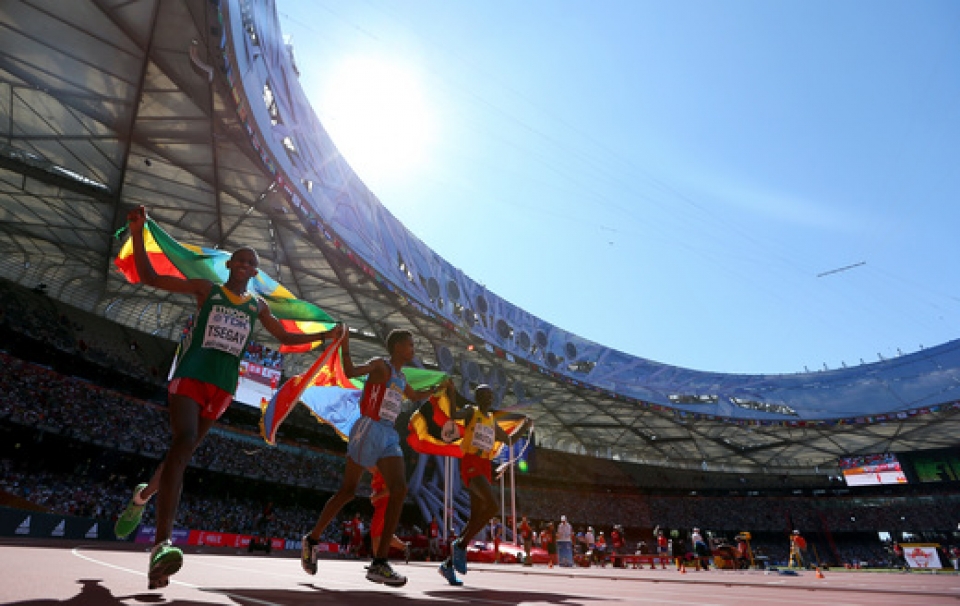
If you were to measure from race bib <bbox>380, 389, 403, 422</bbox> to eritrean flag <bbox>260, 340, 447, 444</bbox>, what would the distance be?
0.51 metres

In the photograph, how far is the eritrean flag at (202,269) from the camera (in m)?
4.37

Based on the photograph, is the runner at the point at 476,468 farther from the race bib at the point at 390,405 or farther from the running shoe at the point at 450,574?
the race bib at the point at 390,405

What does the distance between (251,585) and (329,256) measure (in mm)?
19159

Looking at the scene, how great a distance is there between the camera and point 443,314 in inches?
1009

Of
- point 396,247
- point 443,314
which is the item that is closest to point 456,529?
point 443,314

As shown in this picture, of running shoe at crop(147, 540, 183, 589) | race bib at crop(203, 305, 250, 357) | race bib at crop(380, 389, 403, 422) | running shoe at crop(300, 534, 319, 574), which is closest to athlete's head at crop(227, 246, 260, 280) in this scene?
race bib at crop(203, 305, 250, 357)

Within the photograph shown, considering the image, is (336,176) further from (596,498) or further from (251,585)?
(596,498)

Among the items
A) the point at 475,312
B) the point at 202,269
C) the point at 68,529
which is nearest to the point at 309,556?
the point at 202,269

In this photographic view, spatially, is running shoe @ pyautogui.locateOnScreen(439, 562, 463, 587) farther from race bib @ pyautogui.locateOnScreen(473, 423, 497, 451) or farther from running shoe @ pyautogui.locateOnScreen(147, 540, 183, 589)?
running shoe @ pyautogui.locateOnScreen(147, 540, 183, 589)

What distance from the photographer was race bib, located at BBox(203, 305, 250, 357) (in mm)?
3195

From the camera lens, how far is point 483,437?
5.63 meters

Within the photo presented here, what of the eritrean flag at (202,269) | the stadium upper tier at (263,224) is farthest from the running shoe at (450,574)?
the stadium upper tier at (263,224)

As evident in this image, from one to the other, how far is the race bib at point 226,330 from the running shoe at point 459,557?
3.03 meters

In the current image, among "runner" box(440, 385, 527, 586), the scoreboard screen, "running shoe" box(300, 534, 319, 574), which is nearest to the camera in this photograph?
"running shoe" box(300, 534, 319, 574)
